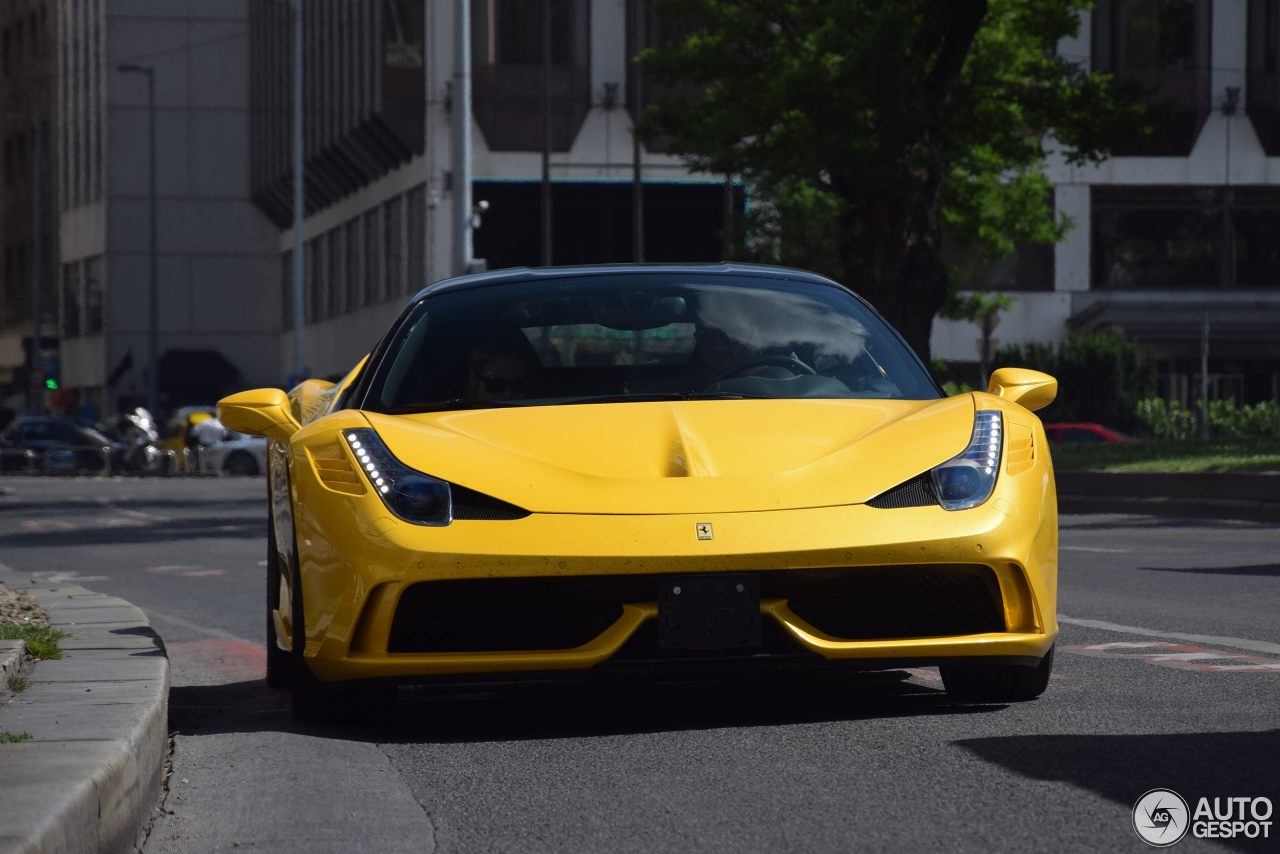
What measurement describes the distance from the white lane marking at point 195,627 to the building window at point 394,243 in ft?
133

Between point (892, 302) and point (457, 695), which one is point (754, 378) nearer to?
point (457, 695)

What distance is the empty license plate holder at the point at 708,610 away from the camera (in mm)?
4945

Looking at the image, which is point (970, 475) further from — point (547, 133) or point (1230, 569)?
point (547, 133)

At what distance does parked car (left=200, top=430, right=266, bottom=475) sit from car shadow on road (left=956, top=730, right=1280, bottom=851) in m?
38.5

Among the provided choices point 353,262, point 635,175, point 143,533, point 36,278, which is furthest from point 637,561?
point 36,278

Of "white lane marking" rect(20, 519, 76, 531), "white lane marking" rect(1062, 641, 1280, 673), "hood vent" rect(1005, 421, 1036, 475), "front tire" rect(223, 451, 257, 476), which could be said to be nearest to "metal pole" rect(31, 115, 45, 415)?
"front tire" rect(223, 451, 257, 476)

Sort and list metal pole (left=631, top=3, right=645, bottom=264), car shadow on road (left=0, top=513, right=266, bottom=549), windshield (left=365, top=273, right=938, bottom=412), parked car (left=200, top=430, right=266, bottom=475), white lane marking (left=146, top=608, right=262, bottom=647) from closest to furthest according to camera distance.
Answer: windshield (left=365, top=273, right=938, bottom=412) → white lane marking (left=146, top=608, right=262, bottom=647) → car shadow on road (left=0, top=513, right=266, bottom=549) → parked car (left=200, top=430, right=266, bottom=475) → metal pole (left=631, top=3, right=645, bottom=264)

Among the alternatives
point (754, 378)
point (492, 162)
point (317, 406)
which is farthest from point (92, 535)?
point (492, 162)

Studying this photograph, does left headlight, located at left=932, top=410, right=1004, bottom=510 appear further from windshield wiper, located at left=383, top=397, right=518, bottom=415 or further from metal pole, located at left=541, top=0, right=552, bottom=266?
metal pole, located at left=541, top=0, right=552, bottom=266

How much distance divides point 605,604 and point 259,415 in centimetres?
168

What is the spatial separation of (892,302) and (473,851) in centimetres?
2030

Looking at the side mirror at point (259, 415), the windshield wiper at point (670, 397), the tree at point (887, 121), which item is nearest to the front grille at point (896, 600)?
the windshield wiper at point (670, 397)

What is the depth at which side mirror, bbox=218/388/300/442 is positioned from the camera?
20.3 ft

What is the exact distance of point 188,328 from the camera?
73.8 metres
